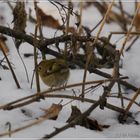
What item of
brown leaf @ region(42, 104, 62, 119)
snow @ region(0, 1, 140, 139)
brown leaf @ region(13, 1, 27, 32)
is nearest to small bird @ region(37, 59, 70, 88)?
snow @ region(0, 1, 140, 139)

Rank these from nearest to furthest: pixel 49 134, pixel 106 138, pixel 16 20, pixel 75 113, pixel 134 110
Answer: pixel 49 134 → pixel 106 138 → pixel 75 113 → pixel 134 110 → pixel 16 20

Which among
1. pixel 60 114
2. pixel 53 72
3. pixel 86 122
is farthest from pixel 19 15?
pixel 86 122

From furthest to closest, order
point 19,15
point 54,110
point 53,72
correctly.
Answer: point 19,15, point 53,72, point 54,110

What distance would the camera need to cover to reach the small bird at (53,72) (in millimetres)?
2154

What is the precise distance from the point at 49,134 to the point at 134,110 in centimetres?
58

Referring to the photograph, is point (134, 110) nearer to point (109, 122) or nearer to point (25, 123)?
point (109, 122)

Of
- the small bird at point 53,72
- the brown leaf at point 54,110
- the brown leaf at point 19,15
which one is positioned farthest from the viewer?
the brown leaf at point 19,15

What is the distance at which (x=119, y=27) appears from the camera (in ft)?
11.5

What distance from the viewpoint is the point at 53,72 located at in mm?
2148

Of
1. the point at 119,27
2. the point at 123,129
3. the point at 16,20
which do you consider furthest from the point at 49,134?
the point at 119,27

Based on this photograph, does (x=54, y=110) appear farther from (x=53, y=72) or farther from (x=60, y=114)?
(x=53, y=72)

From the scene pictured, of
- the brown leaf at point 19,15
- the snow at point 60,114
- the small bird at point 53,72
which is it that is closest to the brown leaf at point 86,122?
the snow at point 60,114

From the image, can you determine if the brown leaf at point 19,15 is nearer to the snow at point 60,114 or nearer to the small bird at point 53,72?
the snow at point 60,114

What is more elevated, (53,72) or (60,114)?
(53,72)
